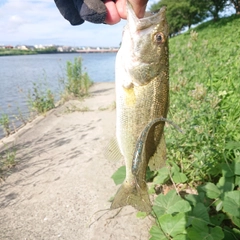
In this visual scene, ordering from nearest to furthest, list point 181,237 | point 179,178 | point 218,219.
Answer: point 181,237, point 218,219, point 179,178

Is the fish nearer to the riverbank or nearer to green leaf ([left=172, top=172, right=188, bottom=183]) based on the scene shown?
green leaf ([left=172, top=172, right=188, bottom=183])

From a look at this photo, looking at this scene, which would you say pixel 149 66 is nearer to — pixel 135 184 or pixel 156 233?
pixel 135 184

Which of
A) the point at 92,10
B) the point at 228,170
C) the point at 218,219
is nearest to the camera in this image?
the point at 92,10

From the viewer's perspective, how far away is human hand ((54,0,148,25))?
67.3 inches

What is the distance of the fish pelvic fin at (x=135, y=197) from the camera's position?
207cm

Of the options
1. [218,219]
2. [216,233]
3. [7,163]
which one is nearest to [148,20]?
[216,233]

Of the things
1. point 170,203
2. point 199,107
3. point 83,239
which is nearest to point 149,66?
point 170,203

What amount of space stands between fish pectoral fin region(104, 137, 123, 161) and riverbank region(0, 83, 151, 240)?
1424 mm

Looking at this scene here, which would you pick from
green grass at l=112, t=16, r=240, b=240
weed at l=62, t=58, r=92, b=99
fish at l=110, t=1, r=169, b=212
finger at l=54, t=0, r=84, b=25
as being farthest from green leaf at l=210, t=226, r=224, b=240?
weed at l=62, t=58, r=92, b=99

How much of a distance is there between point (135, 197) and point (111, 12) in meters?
1.22

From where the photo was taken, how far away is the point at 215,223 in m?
2.79

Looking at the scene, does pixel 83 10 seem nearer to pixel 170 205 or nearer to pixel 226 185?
pixel 170 205

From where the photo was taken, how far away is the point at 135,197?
2092mm

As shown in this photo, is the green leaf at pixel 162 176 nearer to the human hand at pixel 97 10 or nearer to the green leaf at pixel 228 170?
the green leaf at pixel 228 170
